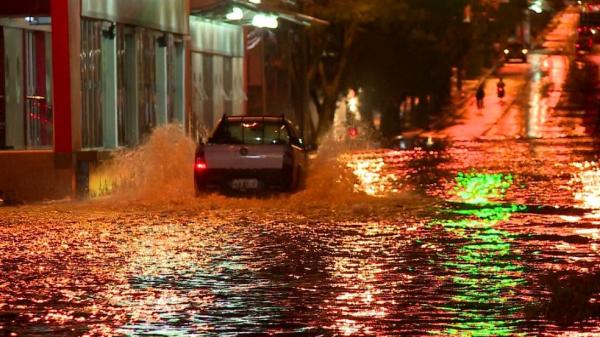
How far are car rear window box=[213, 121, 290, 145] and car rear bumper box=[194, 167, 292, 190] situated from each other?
3.27 ft

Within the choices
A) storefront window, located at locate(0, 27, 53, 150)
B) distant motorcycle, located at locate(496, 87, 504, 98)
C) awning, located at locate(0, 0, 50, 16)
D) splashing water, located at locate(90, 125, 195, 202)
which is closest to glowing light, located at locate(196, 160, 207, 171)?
splashing water, located at locate(90, 125, 195, 202)

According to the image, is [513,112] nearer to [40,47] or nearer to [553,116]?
[553,116]

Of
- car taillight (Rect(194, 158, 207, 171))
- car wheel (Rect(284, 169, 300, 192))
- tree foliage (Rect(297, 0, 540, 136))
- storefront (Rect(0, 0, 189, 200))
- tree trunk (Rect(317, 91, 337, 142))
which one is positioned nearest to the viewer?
car taillight (Rect(194, 158, 207, 171))

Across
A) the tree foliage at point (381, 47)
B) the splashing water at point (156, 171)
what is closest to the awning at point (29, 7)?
the splashing water at point (156, 171)

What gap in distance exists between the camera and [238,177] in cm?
2223

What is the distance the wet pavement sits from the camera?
10.9 meters

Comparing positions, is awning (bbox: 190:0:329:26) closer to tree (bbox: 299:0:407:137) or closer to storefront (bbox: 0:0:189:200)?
storefront (bbox: 0:0:189:200)

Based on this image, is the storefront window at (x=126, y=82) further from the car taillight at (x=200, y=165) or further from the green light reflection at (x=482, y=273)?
the green light reflection at (x=482, y=273)

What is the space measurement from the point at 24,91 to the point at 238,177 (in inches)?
332

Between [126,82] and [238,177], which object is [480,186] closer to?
[238,177]

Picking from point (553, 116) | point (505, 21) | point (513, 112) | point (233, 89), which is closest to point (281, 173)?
point (233, 89)

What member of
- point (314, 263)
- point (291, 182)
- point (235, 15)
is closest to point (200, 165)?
point (291, 182)

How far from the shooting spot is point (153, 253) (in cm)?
1555

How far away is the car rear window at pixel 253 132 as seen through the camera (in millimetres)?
23250
